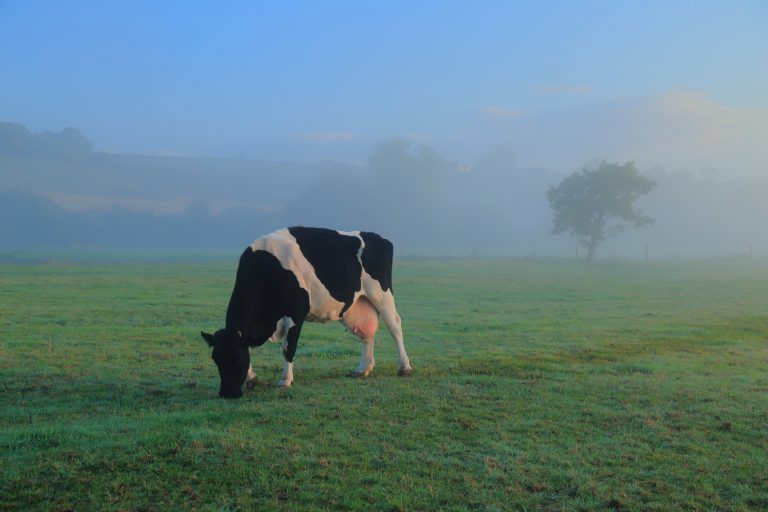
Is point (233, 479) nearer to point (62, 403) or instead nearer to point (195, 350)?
point (62, 403)

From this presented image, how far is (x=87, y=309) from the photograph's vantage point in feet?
62.7

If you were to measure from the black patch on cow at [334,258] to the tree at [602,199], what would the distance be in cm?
5865

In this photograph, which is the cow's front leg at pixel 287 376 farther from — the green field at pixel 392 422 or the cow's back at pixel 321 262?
the cow's back at pixel 321 262

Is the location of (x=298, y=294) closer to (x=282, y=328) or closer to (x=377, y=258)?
(x=282, y=328)

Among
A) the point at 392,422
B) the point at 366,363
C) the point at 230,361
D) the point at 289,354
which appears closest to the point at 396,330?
the point at 366,363

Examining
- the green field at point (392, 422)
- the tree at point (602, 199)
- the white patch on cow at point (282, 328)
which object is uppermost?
the tree at point (602, 199)

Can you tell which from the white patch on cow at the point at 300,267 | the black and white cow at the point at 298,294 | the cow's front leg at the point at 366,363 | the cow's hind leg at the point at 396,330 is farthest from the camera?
the cow's hind leg at the point at 396,330

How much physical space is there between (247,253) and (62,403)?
122 inches

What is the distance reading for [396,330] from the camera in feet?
36.4

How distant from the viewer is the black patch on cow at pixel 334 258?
10.2 metres

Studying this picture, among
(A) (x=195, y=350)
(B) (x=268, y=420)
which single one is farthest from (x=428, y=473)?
(A) (x=195, y=350)

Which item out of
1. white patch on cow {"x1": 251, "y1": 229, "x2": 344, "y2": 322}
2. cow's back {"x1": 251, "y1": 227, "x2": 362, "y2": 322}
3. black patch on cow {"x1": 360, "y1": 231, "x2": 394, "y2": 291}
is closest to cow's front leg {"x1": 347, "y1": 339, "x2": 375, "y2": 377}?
cow's back {"x1": 251, "y1": 227, "x2": 362, "y2": 322}

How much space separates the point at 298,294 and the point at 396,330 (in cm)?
202

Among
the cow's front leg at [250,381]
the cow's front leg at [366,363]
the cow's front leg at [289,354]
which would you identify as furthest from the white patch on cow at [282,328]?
the cow's front leg at [366,363]
